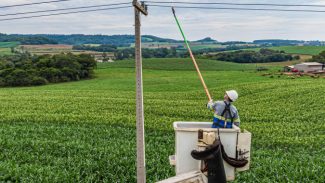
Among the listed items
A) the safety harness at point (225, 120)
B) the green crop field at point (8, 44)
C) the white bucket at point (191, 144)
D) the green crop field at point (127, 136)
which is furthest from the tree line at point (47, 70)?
the green crop field at point (8, 44)

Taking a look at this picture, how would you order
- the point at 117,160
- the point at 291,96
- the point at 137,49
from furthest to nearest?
the point at 291,96, the point at 117,160, the point at 137,49

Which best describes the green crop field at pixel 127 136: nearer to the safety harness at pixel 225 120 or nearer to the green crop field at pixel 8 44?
the safety harness at pixel 225 120

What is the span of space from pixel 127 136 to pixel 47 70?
49.7 meters

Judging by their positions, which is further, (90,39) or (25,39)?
(90,39)

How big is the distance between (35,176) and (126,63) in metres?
72.5

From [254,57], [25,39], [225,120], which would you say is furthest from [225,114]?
[25,39]

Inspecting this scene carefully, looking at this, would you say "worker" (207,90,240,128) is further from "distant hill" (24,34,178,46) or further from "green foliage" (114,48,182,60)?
"distant hill" (24,34,178,46)

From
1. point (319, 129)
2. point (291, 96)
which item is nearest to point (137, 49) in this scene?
point (319, 129)

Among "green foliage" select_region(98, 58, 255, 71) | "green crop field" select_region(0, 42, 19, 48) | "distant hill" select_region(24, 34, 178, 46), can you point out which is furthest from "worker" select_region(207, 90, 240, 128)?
"distant hill" select_region(24, 34, 178, 46)

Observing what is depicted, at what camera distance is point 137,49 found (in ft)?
23.8

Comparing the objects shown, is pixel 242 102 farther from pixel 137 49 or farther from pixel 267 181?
pixel 137 49

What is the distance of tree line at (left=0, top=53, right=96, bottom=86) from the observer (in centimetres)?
6050

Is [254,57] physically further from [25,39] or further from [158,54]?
[25,39]

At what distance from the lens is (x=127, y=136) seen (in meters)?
17.2
